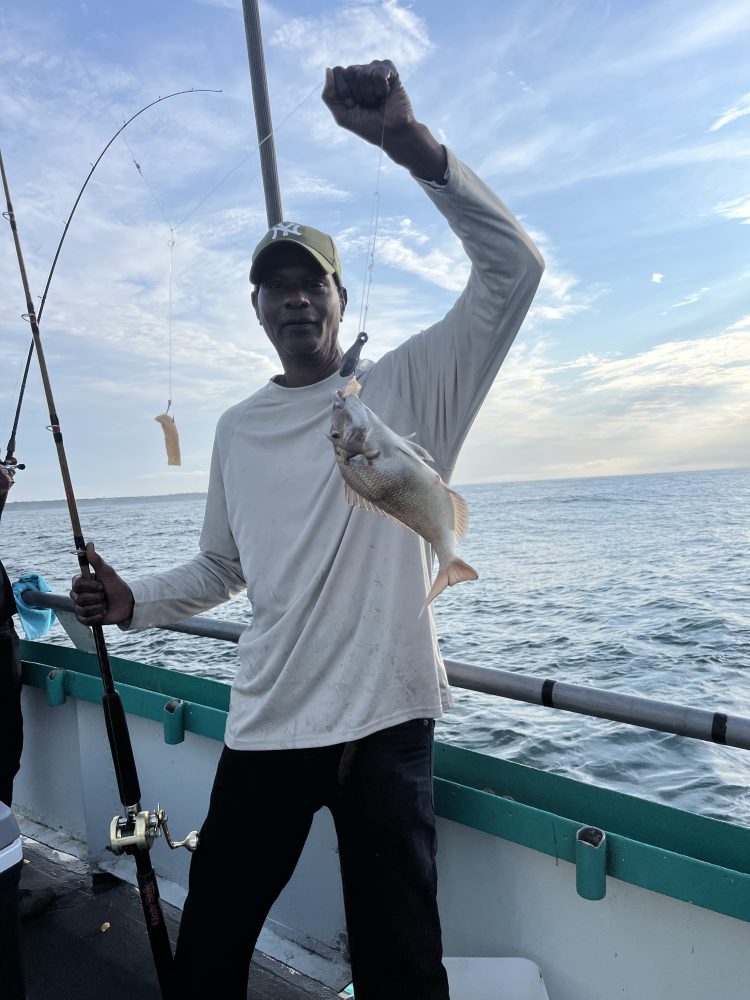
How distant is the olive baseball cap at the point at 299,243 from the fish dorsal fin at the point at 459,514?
94cm

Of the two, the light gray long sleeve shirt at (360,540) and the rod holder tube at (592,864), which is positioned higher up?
the light gray long sleeve shirt at (360,540)

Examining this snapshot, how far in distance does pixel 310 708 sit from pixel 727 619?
1266 centimetres

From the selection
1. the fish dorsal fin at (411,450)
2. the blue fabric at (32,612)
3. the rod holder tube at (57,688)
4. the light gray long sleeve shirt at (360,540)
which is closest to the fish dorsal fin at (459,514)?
the fish dorsal fin at (411,450)

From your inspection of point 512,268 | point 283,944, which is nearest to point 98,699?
point 283,944

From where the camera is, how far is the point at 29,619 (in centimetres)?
455

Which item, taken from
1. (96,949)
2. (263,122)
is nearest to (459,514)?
(263,122)

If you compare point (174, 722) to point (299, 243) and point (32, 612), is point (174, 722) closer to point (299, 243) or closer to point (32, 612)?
point (32, 612)

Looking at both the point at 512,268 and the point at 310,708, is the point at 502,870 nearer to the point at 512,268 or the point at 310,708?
the point at 310,708

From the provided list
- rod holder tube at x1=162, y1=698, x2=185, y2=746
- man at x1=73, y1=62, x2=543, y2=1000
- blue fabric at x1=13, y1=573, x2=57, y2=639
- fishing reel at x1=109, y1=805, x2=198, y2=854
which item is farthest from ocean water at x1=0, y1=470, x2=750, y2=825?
man at x1=73, y1=62, x2=543, y2=1000

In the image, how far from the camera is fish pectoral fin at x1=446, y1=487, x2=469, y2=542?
69.8 inches

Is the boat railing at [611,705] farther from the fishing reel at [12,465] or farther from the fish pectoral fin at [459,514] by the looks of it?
the fishing reel at [12,465]

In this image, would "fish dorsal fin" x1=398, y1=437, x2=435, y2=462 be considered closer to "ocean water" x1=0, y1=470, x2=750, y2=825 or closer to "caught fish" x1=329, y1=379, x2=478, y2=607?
"caught fish" x1=329, y1=379, x2=478, y2=607

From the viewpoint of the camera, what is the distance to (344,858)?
6.47 feet

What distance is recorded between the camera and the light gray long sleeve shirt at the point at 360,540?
6.16ft
